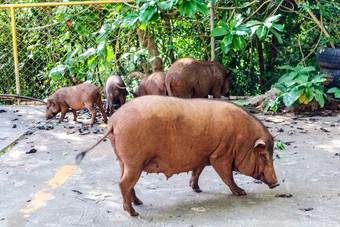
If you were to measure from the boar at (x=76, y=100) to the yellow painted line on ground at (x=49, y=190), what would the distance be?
218cm

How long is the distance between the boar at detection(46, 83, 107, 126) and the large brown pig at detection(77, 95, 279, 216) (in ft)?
11.1

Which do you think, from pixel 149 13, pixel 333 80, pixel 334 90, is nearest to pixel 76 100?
pixel 149 13

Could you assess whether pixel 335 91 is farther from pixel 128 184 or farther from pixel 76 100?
pixel 128 184

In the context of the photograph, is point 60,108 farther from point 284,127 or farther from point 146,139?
point 146,139

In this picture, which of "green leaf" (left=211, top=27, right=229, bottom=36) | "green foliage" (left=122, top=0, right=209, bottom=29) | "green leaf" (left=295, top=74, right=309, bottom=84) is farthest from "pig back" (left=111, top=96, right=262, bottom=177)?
"green leaf" (left=295, top=74, right=309, bottom=84)

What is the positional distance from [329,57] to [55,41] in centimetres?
512

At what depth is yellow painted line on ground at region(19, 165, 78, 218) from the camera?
4260 millimetres

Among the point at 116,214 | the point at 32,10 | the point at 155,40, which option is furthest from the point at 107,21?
the point at 116,214

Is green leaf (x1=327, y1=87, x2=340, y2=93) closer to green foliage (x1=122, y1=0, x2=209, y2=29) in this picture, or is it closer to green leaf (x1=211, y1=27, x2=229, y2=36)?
green leaf (x1=211, y1=27, x2=229, y2=36)

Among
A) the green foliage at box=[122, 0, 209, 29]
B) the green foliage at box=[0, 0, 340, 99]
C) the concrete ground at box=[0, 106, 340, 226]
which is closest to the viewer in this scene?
the concrete ground at box=[0, 106, 340, 226]

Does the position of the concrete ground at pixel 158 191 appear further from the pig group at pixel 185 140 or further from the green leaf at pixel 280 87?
the green leaf at pixel 280 87

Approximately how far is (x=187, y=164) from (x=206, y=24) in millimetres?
6156

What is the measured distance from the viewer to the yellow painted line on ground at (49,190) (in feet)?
14.0

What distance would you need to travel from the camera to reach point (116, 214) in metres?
4.13
